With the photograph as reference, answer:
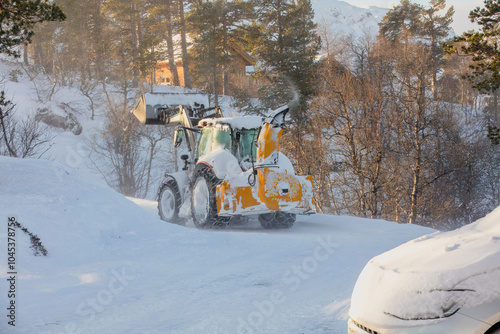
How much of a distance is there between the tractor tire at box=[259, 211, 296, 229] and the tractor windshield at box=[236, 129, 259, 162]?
60.7 inches

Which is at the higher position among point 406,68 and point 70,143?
point 406,68

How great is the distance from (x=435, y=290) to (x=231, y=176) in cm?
862

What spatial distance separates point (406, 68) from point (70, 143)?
2455cm

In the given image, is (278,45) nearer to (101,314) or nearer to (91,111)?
(91,111)

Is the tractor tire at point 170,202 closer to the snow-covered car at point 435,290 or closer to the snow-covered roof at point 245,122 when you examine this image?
the snow-covered roof at point 245,122

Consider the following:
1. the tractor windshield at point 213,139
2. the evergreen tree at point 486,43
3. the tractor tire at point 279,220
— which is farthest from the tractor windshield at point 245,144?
the evergreen tree at point 486,43

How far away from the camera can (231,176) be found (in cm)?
1153

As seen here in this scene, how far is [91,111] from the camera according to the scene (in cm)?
4459

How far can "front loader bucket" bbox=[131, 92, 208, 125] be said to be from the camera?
14.8 meters

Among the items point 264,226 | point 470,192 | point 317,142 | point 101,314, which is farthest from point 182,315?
point 470,192

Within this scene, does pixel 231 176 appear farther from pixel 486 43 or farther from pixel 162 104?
pixel 486 43

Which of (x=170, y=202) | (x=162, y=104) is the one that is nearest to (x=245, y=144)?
(x=170, y=202)

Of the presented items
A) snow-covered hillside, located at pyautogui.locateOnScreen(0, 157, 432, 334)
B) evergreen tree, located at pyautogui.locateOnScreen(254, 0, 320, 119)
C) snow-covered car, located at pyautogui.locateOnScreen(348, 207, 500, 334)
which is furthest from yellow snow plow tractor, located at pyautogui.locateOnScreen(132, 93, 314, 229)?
evergreen tree, located at pyautogui.locateOnScreen(254, 0, 320, 119)

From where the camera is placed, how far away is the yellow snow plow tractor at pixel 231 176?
11305mm
